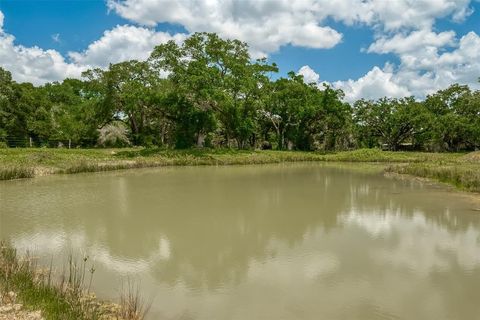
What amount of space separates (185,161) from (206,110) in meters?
9.95

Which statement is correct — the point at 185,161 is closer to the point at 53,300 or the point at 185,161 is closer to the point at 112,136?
the point at 112,136

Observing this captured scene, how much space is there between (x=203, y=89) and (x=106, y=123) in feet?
47.1

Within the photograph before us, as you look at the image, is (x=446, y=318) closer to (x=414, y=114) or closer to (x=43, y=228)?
(x=43, y=228)

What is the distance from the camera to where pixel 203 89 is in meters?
40.3

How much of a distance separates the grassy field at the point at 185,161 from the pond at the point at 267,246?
4.08m

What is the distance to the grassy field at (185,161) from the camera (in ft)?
77.2

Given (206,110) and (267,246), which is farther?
(206,110)

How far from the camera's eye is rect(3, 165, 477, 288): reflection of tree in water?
31.3 feet

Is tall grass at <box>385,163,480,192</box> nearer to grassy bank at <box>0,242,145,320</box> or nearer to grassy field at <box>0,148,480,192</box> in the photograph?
grassy field at <box>0,148,480,192</box>

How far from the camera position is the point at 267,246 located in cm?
1052

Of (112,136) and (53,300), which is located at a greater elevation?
(112,136)

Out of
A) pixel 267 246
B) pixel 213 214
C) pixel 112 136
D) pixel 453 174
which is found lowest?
pixel 267 246

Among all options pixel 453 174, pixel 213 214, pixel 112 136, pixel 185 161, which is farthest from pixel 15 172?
pixel 453 174

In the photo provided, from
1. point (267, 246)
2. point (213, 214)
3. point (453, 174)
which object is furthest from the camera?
point (453, 174)
